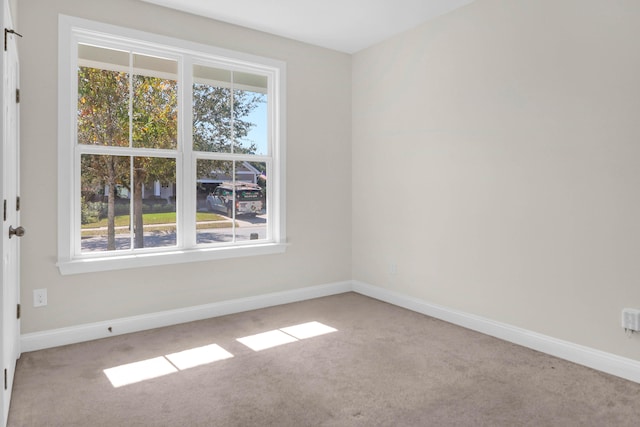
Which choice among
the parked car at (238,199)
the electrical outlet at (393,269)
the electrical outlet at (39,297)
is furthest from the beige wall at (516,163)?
the electrical outlet at (39,297)

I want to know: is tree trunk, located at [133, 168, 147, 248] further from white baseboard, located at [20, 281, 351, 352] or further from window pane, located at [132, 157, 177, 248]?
white baseboard, located at [20, 281, 351, 352]

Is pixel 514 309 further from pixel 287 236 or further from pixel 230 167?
pixel 230 167

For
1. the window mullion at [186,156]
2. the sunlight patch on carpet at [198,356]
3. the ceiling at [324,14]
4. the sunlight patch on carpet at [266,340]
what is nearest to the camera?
the sunlight patch on carpet at [198,356]

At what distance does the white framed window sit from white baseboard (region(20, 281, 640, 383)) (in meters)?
0.46

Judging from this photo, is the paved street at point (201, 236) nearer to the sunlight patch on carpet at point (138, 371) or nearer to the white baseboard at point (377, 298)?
the white baseboard at point (377, 298)

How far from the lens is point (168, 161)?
3.62 m

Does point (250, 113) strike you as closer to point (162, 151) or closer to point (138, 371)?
point (162, 151)

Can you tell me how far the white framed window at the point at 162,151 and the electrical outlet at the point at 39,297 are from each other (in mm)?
200

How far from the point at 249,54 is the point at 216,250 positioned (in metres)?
1.88

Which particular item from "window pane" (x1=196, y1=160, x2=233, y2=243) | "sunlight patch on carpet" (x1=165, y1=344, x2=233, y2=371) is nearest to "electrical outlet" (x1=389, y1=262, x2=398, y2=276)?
"window pane" (x1=196, y1=160, x2=233, y2=243)

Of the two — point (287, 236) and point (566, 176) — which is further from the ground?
point (566, 176)

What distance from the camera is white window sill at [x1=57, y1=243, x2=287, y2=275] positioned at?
3.13 meters

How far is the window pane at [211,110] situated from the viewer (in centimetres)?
377

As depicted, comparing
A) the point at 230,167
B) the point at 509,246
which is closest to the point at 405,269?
the point at 509,246
